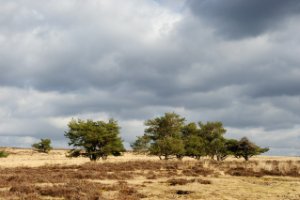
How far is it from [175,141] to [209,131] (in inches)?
625

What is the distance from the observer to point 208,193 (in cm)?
2028

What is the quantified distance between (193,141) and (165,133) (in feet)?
20.3

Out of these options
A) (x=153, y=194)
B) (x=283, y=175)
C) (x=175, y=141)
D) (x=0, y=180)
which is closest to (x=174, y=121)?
(x=175, y=141)

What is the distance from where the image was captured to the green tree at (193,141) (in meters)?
71.9

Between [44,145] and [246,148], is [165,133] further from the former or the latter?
[44,145]

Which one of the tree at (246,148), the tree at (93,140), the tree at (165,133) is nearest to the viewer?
the tree at (93,140)

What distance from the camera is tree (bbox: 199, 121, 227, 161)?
78.8m

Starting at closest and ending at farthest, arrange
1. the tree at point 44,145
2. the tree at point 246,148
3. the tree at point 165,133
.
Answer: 1. the tree at point 165,133
2. the tree at point 246,148
3. the tree at point 44,145

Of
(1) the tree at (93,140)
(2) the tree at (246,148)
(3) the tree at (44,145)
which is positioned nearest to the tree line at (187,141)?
(2) the tree at (246,148)

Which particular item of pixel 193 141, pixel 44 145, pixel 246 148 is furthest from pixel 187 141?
pixel 44 145

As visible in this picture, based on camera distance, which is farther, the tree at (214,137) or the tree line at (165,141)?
the tree at (214,137)

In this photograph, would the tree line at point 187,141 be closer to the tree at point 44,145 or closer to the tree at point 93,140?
the tree at point 93,140

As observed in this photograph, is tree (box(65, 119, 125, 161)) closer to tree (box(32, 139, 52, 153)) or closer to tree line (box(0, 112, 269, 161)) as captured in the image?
tree line (box(0, 112, 269, 161))

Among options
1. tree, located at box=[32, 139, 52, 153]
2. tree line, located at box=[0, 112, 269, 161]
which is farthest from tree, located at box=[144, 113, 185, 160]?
tree, located at box=[32, 139, 52, 153]
